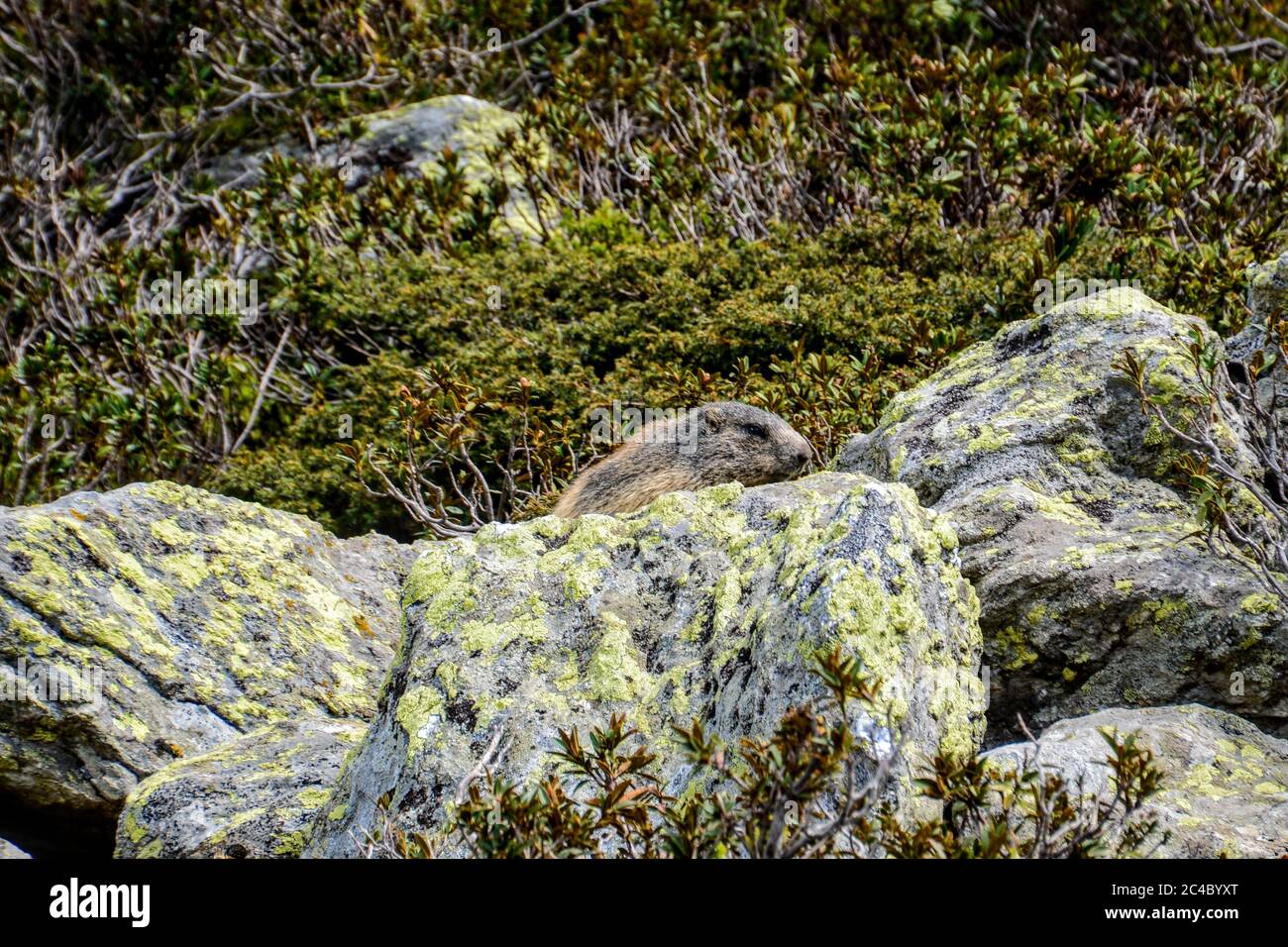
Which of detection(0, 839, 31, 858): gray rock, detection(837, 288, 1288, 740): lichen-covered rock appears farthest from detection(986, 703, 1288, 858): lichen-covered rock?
detection(0, 839, 31, 858): gray rock

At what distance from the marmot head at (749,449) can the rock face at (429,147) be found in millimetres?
6148

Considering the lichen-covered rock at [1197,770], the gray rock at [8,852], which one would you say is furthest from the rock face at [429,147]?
the lichen-covered rock at [1197,770]

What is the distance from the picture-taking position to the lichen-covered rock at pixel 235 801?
458 cm

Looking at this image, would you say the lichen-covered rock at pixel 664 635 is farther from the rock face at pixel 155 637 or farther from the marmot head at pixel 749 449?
the marmot head at pixel 749 449

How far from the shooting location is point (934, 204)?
33.7ft

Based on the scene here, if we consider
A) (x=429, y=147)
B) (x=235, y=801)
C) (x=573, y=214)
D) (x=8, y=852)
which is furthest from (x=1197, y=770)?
(x=429, y=147)

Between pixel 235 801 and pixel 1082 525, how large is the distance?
3380 millimetres

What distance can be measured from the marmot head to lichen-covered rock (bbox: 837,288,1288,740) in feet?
4.97

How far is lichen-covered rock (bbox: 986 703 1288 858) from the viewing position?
3.66 m

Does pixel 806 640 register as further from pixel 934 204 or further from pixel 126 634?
pixel 934 204

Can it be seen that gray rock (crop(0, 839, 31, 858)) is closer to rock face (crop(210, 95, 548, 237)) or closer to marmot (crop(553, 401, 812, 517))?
marmot (crop(553, 401, 812, 517))

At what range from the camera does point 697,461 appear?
317 inches

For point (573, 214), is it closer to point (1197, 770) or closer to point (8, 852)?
point (8, 852)

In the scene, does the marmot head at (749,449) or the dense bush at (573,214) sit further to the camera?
the dense bush at (573,214)
